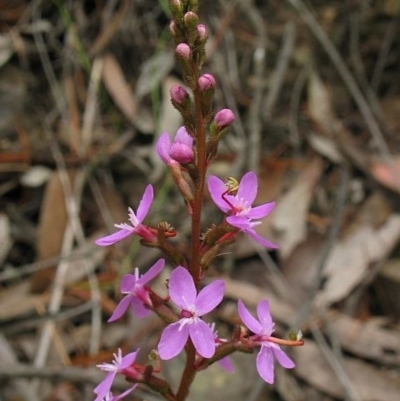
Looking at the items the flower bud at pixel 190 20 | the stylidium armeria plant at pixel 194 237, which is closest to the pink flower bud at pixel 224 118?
the stylidium armeria plant at pixel 194 237

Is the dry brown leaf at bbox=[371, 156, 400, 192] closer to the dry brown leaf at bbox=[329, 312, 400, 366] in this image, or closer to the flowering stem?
the dry brown leaf at bbox=[329, 312, 400, 366]

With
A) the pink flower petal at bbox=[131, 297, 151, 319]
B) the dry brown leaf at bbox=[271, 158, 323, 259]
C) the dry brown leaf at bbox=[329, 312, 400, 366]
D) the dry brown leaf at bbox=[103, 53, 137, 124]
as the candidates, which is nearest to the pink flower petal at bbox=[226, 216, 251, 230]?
the pink flower petal at bbox=[131, 297, 151, 319]

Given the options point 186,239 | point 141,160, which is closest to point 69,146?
point 141,160

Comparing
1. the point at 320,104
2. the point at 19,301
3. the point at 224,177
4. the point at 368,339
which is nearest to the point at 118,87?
the point at 224,177

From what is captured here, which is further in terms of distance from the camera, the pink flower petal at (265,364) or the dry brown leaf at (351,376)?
the dry brown leaf at (351,376)

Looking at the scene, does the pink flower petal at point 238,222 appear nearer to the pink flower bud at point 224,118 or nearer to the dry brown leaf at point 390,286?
the pink flower bud at point 224,118

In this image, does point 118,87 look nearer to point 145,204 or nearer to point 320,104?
point 320,104

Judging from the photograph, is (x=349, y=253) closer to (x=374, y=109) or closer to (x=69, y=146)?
(x=374, y=109)
